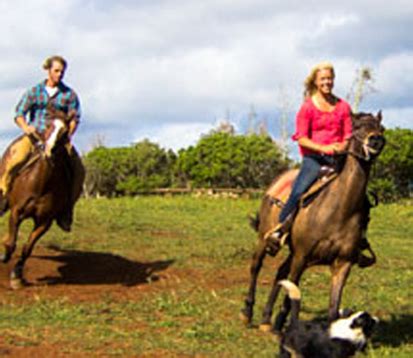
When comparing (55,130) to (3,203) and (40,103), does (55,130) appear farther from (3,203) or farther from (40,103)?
(3,203)

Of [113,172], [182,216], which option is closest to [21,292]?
[182,216]

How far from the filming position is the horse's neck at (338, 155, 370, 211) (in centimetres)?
841

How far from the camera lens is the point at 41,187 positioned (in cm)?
1167

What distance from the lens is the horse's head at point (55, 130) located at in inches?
443

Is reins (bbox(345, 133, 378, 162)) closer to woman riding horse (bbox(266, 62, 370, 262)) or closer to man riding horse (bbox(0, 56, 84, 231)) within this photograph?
woman riding horse (bbox(266, 62, 370, 262))

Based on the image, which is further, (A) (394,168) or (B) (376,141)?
(A) (394,168)

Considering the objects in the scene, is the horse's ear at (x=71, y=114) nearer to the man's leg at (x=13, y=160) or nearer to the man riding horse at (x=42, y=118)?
the man riding horse at (x=42, y=118)

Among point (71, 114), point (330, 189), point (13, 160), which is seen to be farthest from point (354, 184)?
point (13, 160)

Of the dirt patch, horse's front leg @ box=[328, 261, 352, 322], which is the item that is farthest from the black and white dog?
the dirt patch

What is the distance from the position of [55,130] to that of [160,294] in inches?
110

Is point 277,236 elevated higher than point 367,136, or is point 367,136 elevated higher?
point 367,136

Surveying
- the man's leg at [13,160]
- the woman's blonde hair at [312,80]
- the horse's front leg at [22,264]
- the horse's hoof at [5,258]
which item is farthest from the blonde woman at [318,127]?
the horse's hoof at [5,258]

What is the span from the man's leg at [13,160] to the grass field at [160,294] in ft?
5.13

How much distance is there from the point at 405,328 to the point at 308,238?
2.06 metres
